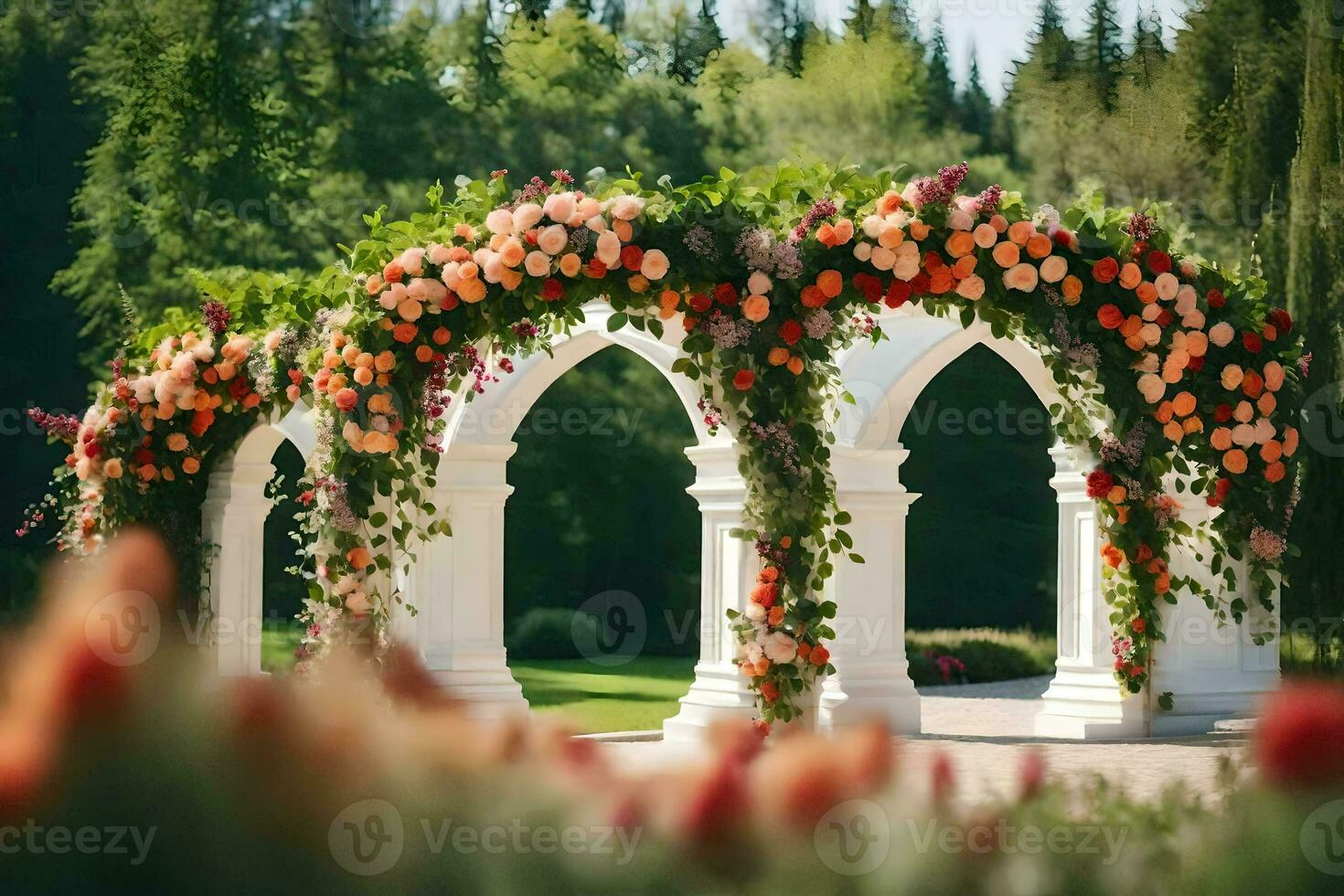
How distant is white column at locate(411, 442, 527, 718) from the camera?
11922 mm

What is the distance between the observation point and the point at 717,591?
11445 millimetres

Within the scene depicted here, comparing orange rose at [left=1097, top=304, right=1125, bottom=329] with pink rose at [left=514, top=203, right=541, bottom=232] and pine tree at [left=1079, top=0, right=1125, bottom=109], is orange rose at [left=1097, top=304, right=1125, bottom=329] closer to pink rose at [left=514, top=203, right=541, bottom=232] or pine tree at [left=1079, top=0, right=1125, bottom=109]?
pink rose at [left=514, top=203, right=541, bottom=232]

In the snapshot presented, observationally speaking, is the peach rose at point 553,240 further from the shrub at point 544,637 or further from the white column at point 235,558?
the shrub at point 544,637

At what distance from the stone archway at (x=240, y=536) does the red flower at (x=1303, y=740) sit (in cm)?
799

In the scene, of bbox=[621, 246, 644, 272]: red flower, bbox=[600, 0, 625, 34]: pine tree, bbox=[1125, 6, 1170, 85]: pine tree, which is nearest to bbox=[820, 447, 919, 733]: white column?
bbox=[621, 246, 644, 272]: red flower

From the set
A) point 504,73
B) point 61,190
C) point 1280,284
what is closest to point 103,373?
point 61,190

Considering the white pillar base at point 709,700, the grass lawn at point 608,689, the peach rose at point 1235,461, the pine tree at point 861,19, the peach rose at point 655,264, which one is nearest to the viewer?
the peach rose at point 655,264

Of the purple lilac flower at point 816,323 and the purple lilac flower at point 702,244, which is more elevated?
the purple lilac flower at point 702,244

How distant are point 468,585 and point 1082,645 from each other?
169 inches

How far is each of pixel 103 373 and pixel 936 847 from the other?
71.1 ft

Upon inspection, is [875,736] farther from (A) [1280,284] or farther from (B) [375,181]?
(B) [375,181]

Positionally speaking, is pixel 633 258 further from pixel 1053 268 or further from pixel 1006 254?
pixel 1053 268

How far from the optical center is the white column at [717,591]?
35.4ft

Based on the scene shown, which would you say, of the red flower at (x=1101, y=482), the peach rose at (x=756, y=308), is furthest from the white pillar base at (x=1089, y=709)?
the peach rose at (x=756, y=308)
